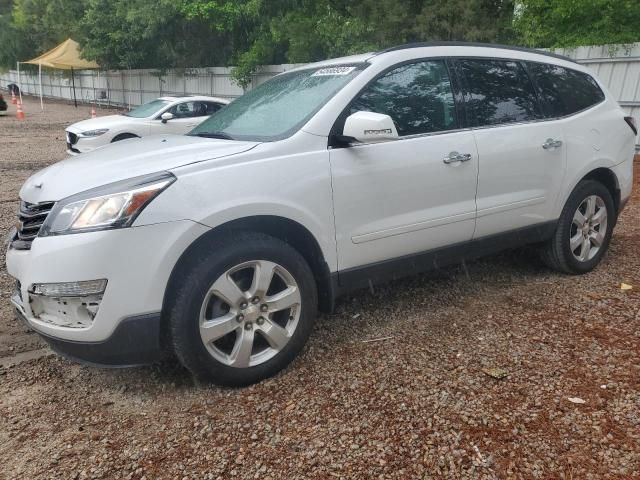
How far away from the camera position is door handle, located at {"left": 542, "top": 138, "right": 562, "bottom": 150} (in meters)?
3.78

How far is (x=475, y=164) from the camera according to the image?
11.2 ft

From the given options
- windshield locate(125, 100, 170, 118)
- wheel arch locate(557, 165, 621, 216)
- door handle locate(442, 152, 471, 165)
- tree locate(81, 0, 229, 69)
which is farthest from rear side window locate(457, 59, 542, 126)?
tree locate(81, 0, 229, 69)

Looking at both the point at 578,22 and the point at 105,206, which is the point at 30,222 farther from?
the point at 578,22

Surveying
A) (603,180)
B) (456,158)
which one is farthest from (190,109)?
(456,158)

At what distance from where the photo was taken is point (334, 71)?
10.9 feet

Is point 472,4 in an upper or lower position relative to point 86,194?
upper

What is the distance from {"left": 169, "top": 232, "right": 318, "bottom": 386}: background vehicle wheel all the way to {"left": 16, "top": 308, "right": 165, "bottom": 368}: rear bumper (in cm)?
11

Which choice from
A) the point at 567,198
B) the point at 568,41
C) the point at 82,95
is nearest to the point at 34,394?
the point at 567,198

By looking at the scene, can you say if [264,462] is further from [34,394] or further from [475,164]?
[475,164]

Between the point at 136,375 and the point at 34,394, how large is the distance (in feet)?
1.70

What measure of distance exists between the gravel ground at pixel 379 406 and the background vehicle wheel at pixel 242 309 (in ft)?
0.57

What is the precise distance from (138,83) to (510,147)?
2808cm

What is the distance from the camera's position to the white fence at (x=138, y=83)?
2155 cm

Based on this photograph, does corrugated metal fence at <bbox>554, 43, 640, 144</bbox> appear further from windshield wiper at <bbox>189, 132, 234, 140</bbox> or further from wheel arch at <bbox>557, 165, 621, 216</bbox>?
windshield wiper at <bbox>189, 132, 234, 140</bbox>
